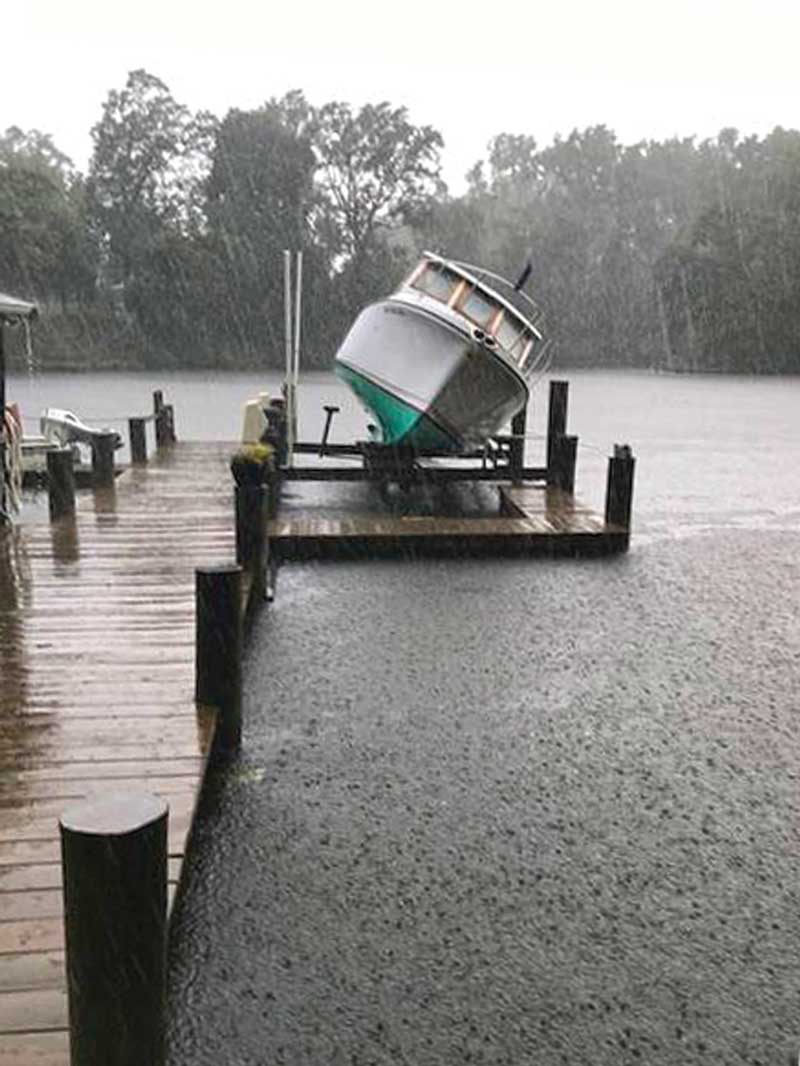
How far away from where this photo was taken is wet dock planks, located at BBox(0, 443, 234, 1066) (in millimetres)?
3189

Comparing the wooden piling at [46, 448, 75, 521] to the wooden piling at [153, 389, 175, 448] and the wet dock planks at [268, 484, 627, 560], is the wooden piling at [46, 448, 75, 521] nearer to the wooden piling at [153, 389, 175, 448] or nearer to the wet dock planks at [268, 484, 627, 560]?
the wet dock planks at [268, 484, 627, 560]

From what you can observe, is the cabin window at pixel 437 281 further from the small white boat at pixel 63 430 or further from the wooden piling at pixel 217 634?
the wooden piling at pixel 217 634

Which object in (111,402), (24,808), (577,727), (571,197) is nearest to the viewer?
(24,808)

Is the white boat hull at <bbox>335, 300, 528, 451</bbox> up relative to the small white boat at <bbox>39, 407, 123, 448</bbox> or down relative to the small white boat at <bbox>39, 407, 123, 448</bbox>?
up

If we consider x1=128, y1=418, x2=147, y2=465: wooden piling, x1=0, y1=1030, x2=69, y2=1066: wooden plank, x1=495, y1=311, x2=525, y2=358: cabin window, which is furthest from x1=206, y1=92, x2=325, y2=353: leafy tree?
x1=0, y1=1030, x2=69, y2=1066: wooden plank

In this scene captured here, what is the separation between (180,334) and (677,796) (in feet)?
180

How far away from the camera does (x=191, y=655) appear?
233 inches

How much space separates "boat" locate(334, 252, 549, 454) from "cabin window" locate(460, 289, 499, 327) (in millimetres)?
13

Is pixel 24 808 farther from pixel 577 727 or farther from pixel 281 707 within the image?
pixel 577 727

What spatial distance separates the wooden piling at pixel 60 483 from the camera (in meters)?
9.87

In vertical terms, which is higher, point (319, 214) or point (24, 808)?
point (319, 214)

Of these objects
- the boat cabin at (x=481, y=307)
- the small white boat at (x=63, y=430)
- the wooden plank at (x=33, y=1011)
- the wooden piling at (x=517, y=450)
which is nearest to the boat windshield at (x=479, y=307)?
the boat cabin at (x=481, y=307)

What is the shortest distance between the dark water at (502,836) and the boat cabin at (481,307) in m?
4.97

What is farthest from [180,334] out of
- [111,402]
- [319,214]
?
[111,402]
